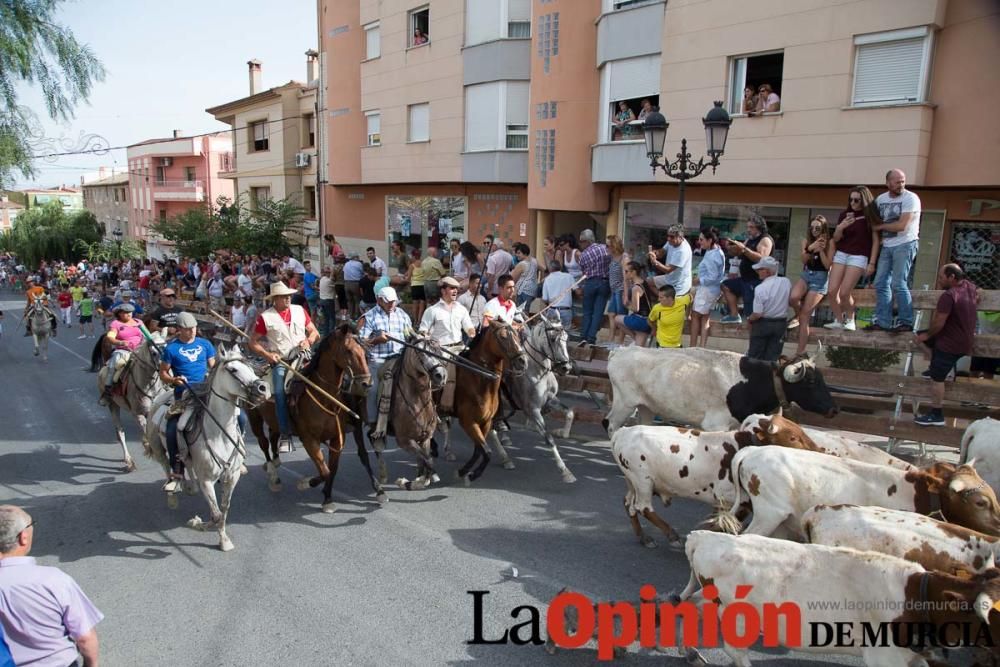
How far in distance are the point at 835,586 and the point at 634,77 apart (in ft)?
48.2

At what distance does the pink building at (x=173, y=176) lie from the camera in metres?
48.5

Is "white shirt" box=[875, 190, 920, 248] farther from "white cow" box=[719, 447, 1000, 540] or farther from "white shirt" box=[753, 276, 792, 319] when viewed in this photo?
"white cow" box=[719, 447, 1000, 540]

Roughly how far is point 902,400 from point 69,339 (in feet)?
84.5

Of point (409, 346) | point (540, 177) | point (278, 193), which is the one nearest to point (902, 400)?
point (409, 346)

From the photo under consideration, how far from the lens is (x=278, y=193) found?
3344cm

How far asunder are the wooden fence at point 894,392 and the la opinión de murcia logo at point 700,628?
3964 mm

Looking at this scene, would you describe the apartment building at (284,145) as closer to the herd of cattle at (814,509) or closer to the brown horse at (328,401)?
the brown horse at (328,401)

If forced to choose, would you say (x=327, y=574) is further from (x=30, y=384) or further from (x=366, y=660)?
(x=30, y=384)

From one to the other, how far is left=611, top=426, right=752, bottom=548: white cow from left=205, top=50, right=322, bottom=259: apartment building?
2520cm

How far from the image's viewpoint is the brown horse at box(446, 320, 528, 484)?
871cm

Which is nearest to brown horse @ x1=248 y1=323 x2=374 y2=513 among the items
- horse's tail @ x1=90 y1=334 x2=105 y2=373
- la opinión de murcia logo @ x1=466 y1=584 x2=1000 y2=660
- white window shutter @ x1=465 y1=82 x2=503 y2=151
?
la opinión de murcia logo @ x1=466 y1=584 x2=1000 y2=660

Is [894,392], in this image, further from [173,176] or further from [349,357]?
[173,176]

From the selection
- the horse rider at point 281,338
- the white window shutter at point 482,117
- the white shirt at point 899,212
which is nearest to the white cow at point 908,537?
the white shirt at point 899,212

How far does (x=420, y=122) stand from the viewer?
24.0 metres
